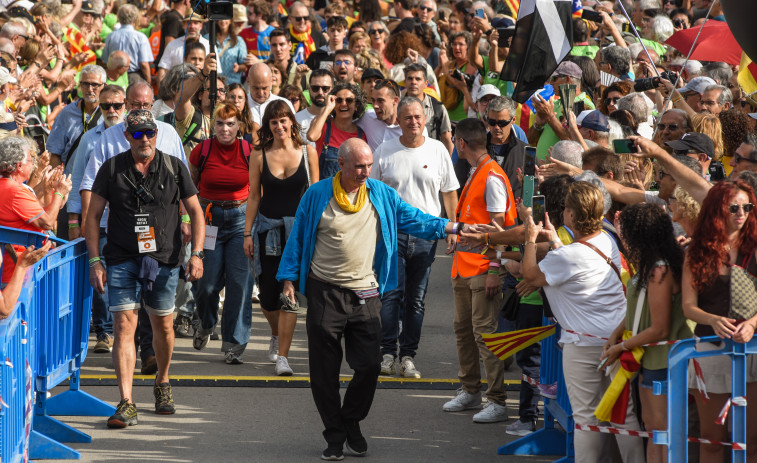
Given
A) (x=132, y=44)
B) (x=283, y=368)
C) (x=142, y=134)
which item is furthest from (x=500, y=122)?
(x=132, y=44)

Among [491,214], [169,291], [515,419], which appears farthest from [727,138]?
[169,291]

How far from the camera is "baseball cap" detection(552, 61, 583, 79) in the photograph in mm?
10148

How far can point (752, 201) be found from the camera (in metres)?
5.09

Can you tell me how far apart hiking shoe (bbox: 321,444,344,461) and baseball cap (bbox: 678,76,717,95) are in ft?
16.8

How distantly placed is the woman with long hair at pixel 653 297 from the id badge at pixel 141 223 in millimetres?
3484

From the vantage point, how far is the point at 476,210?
7645 mm

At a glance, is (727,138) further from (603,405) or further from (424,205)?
(603,405)

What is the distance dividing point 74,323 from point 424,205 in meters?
2.90

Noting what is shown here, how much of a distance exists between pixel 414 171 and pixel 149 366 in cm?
266

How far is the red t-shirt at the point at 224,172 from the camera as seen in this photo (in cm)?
895

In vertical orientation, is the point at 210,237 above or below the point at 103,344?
above

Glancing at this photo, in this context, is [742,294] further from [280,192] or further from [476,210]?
[280,192]

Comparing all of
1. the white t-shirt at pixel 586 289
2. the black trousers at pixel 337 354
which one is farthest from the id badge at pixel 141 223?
the white t-shirt at pixel 586 289

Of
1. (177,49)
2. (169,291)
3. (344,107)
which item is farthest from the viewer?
(177,49)
